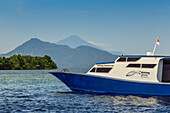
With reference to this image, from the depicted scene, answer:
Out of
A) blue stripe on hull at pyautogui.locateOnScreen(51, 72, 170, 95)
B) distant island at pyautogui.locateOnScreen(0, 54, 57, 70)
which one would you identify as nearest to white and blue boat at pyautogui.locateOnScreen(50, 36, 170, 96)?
blue stripe on hull at pyautogui.locateOnScreen(51, 72, 170, 95)

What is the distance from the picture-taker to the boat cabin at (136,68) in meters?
27.8

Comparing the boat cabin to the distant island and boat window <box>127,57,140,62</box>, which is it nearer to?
boat window <box>127,57,140,62</box>

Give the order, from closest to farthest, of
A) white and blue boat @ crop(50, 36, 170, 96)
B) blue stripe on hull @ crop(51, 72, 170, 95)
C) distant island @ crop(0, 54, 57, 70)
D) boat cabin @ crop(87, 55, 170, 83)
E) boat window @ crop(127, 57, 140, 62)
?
blue stripe on hull @ crop(51, 72, 170, 95) → white and blue boat @ crop(50, 36, 170, 96) → boat cabin @ crop(87, 55, 170, 83) → boat window @ crop(127, 57, 140, 62) → distant island @ crop(0, 54, 57, 70)

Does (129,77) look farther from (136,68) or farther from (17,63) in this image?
(17,63)

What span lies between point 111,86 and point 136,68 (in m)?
2.87

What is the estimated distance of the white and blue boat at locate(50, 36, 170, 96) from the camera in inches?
1074

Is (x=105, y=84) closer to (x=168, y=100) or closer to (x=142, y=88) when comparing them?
(x=142, y=88)

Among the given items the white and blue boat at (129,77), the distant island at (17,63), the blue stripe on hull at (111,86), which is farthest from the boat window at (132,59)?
the distant island at (17,63)

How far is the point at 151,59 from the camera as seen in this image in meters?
28.4

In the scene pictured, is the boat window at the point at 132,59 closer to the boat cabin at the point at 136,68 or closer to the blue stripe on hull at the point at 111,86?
the boat cabin at the point at 136,68

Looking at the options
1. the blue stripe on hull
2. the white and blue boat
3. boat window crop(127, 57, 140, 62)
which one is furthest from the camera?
boat window crop(127, 57, 140, 62)

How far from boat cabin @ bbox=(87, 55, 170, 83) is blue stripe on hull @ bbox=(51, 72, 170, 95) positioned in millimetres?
726

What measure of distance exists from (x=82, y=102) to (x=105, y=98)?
2570 mm

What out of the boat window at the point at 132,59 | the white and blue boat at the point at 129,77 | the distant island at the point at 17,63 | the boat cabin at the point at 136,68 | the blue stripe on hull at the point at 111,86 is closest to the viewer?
the blue stripe on hull at the point at 111,86
